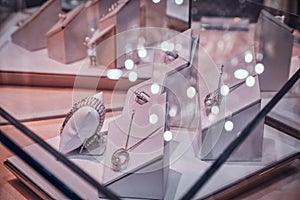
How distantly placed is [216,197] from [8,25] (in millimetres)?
951

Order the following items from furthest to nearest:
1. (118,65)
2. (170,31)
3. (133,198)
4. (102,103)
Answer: (170,31)
(118,65)
(102,103)
(133,198)

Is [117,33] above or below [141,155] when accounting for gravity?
above

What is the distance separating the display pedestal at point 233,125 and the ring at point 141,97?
93 millimetres

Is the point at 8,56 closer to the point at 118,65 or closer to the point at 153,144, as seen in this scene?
the point at 118,65

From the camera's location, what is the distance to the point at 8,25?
154 centimetres

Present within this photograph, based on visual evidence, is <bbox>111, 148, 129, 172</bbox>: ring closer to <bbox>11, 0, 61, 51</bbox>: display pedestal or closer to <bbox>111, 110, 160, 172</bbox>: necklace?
<bbox>111, 110, 160, 172</bbox>: necklace

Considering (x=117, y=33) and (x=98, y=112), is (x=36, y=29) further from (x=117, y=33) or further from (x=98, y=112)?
(x=98, y=112)

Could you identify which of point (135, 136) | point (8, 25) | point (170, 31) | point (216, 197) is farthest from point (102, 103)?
point (8, 25)

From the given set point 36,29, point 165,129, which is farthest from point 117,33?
point 165,129

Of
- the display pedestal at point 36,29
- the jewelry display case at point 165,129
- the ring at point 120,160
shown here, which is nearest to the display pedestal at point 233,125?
the jewelry display case at point 165,129

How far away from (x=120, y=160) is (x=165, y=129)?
82 millimetres

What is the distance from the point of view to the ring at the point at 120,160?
2.56 ft

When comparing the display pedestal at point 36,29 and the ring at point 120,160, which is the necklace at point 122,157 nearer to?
the ring at point 120,160

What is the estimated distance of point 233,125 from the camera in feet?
2.67
